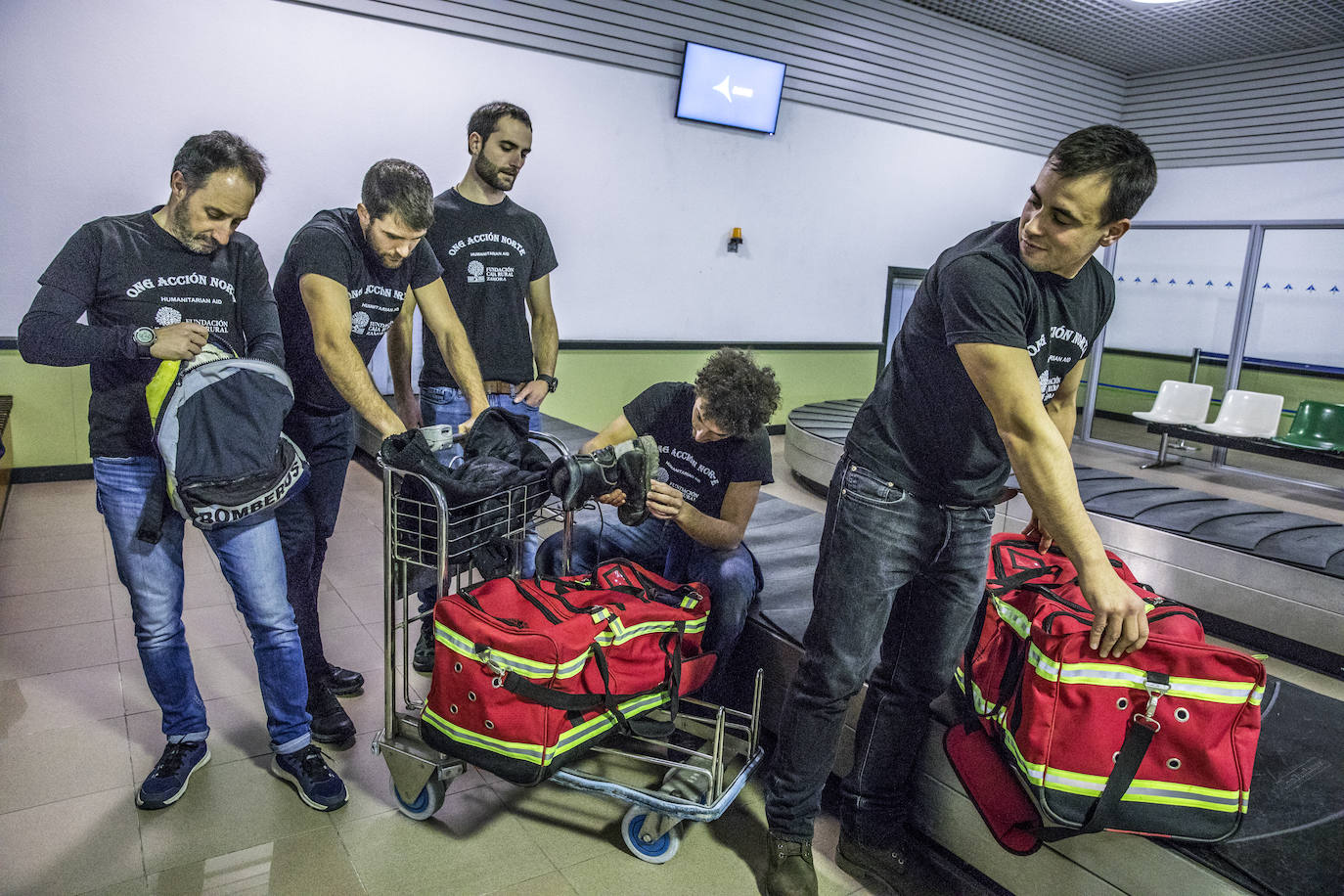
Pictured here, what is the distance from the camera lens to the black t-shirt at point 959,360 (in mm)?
1472

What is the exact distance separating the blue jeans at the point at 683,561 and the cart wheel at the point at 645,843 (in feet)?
1.52

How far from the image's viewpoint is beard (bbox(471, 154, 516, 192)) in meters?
2.91

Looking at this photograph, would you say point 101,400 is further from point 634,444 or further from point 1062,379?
point 1062,379

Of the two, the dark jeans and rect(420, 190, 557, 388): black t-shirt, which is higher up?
rect(420, 190, 557, 388): black t-shirt

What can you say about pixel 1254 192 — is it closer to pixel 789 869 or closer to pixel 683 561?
pixel 683 561

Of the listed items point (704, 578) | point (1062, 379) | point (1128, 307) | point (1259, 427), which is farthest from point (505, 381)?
point (1128, 307)

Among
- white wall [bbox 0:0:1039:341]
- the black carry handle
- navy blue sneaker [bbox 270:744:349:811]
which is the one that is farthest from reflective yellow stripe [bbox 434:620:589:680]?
white wall [bbox 0:0:1039:341]

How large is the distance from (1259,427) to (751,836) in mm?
5969

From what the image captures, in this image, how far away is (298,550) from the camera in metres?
2.29

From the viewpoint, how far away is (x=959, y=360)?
1.58 meters

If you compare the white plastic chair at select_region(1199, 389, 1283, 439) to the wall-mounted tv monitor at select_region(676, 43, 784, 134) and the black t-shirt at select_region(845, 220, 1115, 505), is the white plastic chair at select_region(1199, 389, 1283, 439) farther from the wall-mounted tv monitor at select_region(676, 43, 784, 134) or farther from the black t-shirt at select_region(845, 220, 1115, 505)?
the black t-shirt at select_region(845, 220, 1115, 505)

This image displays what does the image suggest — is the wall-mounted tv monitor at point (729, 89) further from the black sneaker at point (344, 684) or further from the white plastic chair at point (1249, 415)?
the black sneaker at point (344, 684)

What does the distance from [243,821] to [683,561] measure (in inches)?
49.6

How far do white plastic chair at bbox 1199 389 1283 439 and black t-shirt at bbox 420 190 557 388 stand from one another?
18.3 ft
